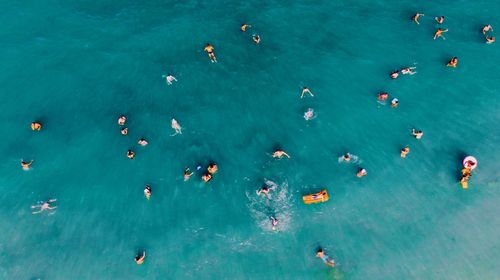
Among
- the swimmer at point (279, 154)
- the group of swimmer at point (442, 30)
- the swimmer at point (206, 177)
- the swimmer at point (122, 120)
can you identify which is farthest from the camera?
the group of swimmer at point (442, 30)

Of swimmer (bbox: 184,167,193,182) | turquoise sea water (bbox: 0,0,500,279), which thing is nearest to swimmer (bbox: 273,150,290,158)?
turquoise sea water (bbox: 0,0,500,279)

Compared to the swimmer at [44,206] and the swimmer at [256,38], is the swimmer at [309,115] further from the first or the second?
the swimmer at [44,206]

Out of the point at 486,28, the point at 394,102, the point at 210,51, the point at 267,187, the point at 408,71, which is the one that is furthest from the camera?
the point at 210,51

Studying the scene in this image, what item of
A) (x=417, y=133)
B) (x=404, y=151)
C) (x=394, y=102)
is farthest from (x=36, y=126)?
(x=417, y=133)

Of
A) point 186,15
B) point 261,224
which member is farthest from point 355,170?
point 186,15

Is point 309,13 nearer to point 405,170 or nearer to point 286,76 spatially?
point 286,76

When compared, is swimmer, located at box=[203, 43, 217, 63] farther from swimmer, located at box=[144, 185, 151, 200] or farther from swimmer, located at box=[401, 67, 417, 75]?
swimmer, located at box=[401, 67, 417, 75]

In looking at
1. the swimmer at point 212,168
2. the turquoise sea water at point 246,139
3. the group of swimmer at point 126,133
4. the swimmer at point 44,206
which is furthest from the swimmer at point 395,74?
the swimmer at point 44,206

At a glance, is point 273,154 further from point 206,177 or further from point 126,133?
point 126,133

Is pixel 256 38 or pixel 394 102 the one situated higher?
pixel 256 38
